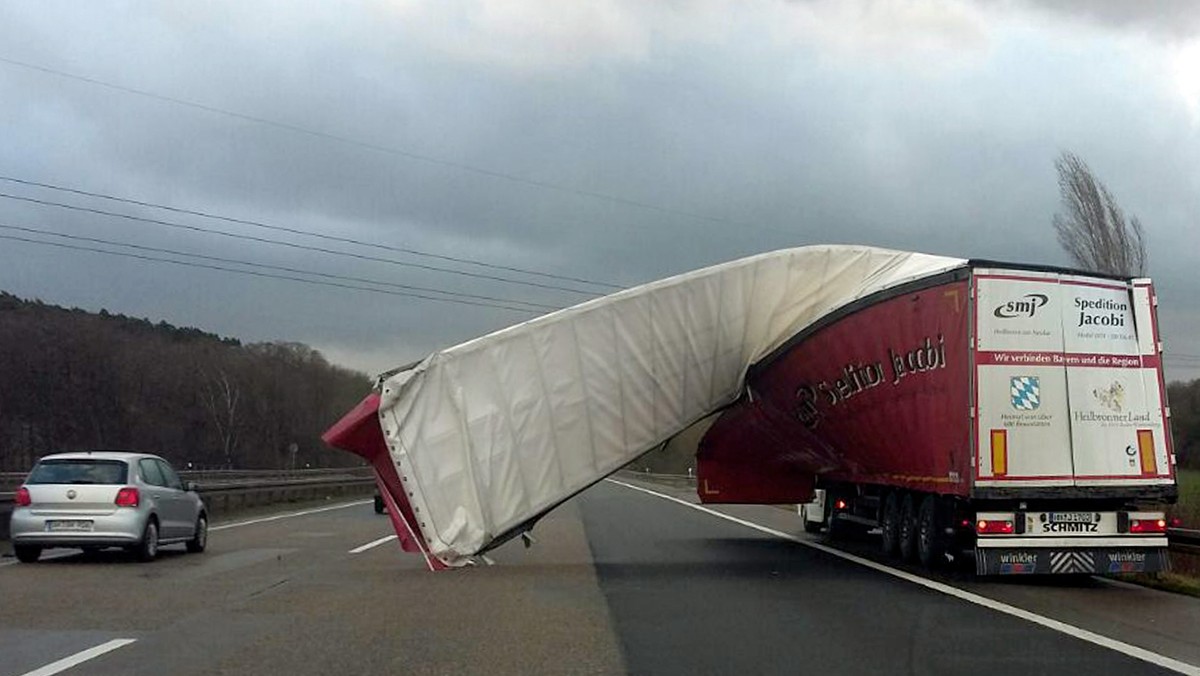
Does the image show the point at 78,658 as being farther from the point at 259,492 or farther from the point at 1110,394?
the point at 259,492

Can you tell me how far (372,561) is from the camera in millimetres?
18203

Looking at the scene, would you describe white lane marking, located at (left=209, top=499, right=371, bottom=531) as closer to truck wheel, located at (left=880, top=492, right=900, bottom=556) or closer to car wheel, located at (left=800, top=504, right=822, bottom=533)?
car wheel, located at (left=800, top=504, right=822, bottom=533)

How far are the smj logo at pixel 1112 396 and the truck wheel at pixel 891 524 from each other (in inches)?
167

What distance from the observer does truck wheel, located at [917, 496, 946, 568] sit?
15523 mm

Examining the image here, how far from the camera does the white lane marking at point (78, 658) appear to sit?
8367 millimetres

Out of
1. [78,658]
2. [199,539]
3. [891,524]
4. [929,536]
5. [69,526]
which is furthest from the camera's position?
[199,539]

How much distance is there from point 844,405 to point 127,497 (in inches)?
400

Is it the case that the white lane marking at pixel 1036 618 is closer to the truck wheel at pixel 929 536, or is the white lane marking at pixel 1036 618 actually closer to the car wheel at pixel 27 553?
the truck wheel at pixel 929 536

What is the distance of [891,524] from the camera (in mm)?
17672

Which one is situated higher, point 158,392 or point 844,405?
point 158,392

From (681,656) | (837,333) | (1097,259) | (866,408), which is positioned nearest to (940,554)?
(866,408)

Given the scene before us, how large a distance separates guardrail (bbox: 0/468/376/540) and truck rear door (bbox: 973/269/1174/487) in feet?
51.8

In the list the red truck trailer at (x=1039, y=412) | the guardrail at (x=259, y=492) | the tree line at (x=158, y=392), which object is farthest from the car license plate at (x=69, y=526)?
the tree line at (x=158, y=392)

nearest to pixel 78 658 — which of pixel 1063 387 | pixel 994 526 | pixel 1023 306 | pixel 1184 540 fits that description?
pixel 994 526
